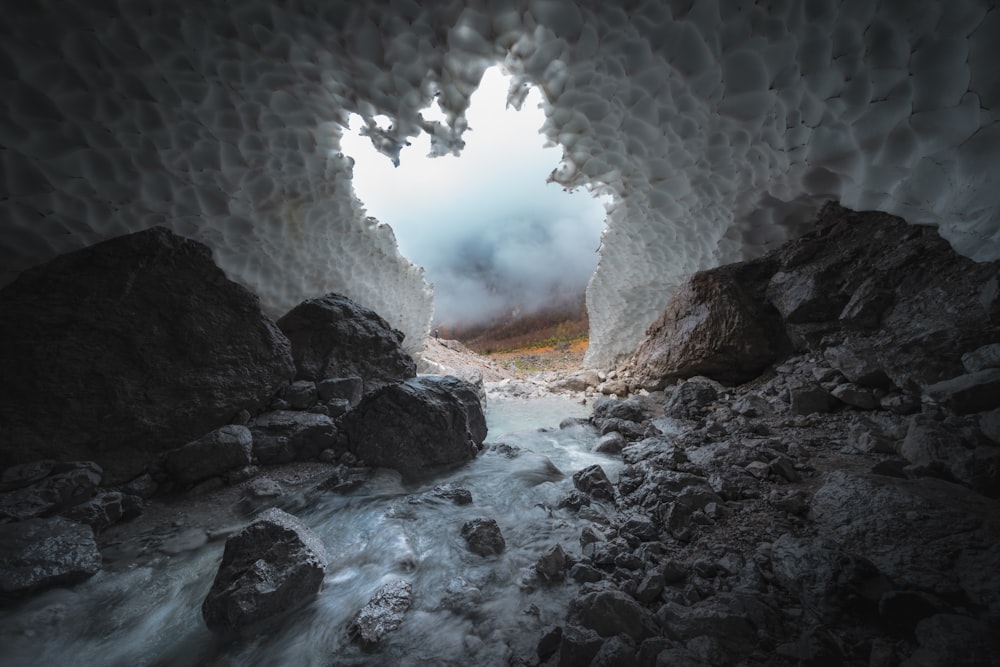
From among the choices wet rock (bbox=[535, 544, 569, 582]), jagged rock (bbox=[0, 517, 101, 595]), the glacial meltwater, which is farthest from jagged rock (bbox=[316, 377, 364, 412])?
wet rock (bbox=[535, 544, 569, 582])

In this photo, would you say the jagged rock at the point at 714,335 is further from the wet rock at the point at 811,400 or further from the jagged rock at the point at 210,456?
the jagged rock at the point at 210,456

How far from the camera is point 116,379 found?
361cm

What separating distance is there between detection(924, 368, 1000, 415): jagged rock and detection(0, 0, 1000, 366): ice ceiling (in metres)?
1.06

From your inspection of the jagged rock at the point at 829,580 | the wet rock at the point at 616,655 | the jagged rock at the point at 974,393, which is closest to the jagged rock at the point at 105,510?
the wet rock at the point at 616,655

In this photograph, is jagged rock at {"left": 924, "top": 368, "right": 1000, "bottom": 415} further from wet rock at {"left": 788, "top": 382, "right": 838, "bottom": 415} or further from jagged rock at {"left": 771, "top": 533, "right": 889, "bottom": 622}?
jagged rock at {"left": 771, "top": 533, "right": 889, "bottom": 622}

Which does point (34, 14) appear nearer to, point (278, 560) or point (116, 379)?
point (116, 379)

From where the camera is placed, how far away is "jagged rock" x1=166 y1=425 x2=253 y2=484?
139 inches

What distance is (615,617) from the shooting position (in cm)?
157

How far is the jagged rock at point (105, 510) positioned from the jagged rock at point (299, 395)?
1689mm

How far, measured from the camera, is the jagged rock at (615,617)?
1.54m

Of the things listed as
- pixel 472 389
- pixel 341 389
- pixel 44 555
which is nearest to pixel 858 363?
pixel 472 389

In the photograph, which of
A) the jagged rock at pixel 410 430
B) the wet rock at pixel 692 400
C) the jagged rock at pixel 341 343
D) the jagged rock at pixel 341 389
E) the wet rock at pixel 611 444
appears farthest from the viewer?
the jagged rock at pixel 341 343

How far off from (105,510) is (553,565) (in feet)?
11.7

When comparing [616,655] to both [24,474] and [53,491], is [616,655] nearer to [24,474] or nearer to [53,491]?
[53,491]
